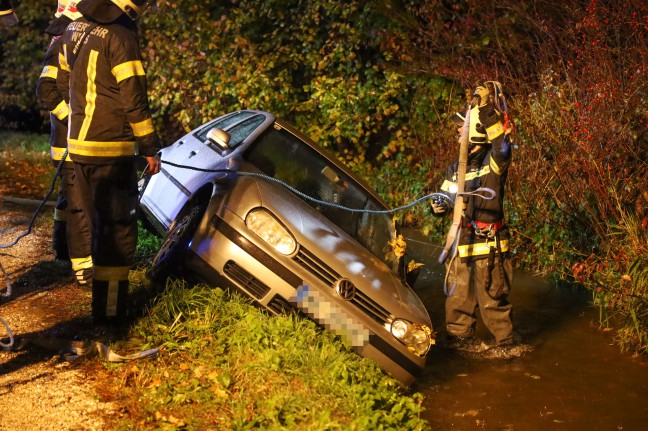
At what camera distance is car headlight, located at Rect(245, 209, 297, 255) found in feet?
17.1

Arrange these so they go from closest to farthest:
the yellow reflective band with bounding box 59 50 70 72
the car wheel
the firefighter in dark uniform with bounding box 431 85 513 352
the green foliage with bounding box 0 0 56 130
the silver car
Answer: the silver car → the car wheel → the yellow reflective band with bounding box 59 50 70 72 → the firefighter in dark uniform with bounding box 431 85 513 352 → the green foliage with bounding box 0 0 56 130

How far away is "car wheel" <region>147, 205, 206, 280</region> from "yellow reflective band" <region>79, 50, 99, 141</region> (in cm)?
95

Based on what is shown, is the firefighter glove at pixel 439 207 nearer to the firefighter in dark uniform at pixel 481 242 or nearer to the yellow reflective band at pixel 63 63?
the firefighter in dark uniform at pixel 481 242

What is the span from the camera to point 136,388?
4.54 m

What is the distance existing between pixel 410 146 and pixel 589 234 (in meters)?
3.39

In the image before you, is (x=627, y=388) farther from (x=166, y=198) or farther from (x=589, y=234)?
(x=166, y=198)

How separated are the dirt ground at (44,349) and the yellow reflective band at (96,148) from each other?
92 centimetres

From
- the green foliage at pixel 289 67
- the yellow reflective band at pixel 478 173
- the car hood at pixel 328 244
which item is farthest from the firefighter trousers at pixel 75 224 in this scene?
the green foliage at pixel 289 67

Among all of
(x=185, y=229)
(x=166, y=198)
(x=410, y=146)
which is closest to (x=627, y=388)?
(x=185, y=229)

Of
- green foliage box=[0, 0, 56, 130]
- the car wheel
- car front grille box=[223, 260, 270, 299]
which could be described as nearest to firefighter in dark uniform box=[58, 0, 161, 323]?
the car wheel

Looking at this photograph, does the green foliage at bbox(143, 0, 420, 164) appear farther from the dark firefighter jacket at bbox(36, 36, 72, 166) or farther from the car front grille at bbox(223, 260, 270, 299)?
the car front grille at bbox(223, 260, 270, 299)

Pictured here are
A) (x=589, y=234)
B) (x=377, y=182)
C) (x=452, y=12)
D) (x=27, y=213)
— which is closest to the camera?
(x=589, y=234)

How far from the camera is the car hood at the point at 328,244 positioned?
17.4ft

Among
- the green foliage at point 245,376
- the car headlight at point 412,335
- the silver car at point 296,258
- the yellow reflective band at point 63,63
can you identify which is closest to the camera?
the green foliage at point 245,376
